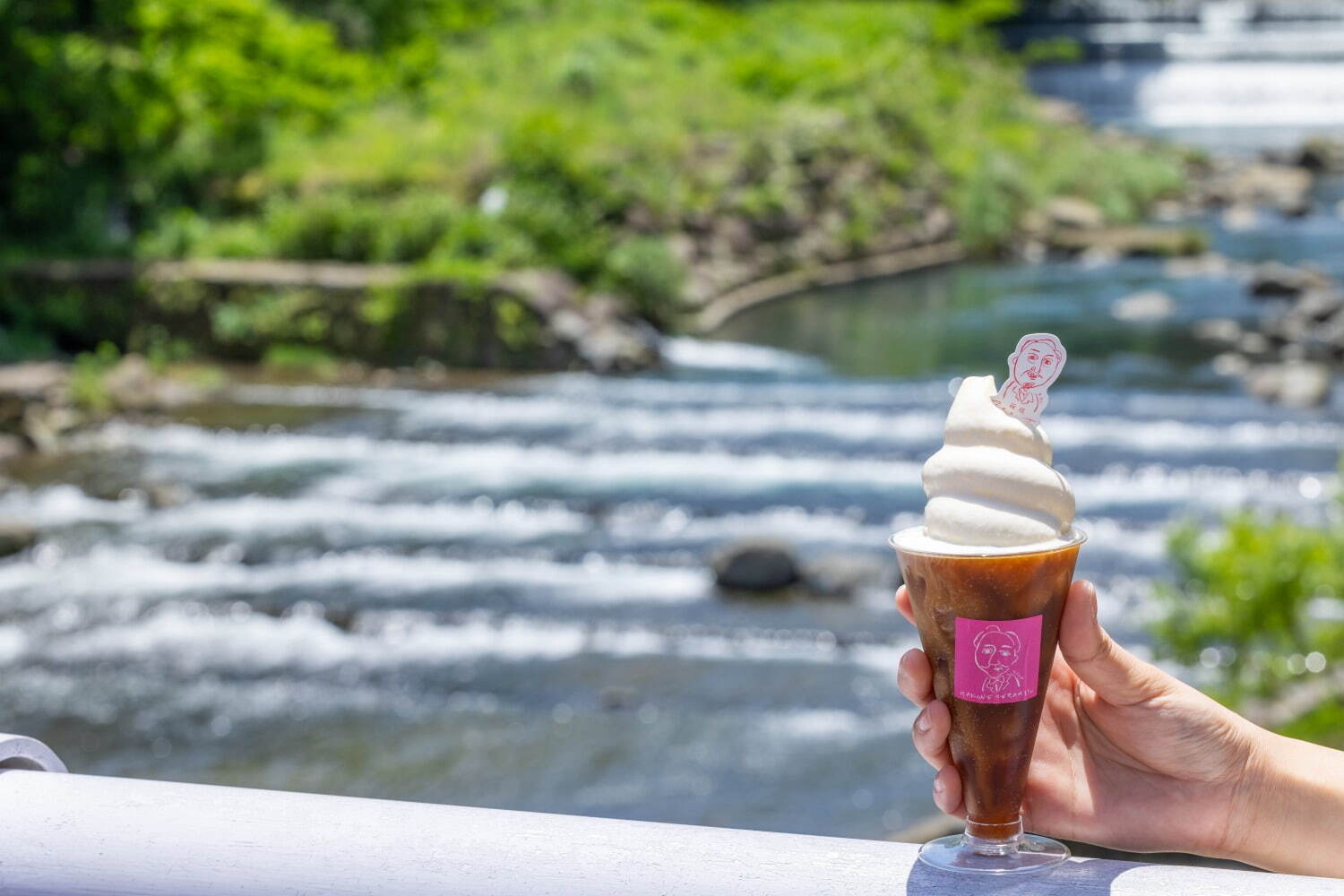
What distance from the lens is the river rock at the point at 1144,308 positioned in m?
15.8

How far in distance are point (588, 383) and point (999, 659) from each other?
12.4 metres

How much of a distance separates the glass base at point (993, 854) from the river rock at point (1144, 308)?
49.0 feet

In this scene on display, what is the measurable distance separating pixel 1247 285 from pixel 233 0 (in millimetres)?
12420

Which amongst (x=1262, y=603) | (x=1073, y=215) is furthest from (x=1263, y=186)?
(x=1262, y=603)

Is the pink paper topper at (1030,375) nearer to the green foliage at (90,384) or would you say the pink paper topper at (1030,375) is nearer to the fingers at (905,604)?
the fingers at (905,604)

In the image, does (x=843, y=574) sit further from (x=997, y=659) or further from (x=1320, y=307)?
(x=1320, y=307)

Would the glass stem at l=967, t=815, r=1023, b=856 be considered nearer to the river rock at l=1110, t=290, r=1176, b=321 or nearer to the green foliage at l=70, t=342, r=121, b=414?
the green foliage at l=70, t=342, r=121, b=414

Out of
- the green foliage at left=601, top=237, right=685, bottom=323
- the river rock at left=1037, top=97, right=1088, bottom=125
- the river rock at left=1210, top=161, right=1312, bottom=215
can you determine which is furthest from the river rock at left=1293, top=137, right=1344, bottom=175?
the green foliage at left=601, top=237, right=685, bottom=323

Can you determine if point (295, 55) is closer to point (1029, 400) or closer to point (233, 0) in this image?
point (233, 0)

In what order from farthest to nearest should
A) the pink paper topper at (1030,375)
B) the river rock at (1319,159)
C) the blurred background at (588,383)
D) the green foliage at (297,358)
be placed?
the river rock at (1319,159)
the green foliage at (297,358)
the blurred background at (588,383)
the pink paper topper at (1030,375)

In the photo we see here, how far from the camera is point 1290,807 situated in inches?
68.1

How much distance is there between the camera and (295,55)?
20.1 m

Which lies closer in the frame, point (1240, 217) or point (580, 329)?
point (580, 329)

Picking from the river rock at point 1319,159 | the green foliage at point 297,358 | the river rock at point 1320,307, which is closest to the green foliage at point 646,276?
the green foliage at point 297,358
